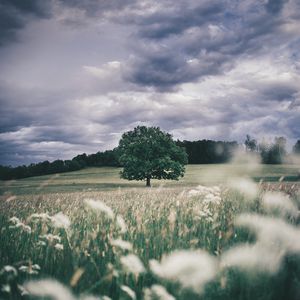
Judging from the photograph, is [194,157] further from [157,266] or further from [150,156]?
[157,266]

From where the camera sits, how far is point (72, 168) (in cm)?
9794

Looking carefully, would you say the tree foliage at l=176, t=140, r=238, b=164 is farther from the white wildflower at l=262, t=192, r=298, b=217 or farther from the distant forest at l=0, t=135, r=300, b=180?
the white wildflower at l=262, t=192, r=298, b=217

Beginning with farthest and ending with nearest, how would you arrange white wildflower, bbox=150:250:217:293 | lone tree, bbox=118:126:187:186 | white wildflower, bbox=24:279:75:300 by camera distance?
lone tree, bbox=118:126:187:186 < white wildflower, bbox=150:250:217:293 < white wildflower, bbox=24:279:75:300

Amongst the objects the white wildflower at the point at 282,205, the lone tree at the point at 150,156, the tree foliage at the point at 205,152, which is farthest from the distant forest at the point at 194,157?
the white wildflower at the point at 282,205

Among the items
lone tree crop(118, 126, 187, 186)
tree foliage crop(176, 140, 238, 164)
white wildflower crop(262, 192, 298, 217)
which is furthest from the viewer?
tree foliage crop(176, 140, 238, 164)

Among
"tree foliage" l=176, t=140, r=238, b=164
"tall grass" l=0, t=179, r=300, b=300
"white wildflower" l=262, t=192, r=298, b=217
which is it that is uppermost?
"tree foliage" l=176, t=140, r=238, b=164

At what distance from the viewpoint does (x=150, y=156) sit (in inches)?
1895

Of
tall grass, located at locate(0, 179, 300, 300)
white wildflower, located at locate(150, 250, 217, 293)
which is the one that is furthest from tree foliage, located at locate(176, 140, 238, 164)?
white wildflower, located at locate(150, 250, 217, 293)

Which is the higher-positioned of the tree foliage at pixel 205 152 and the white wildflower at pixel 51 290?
the tree foliage at pixel 205 152

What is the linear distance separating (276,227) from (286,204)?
4.63 feet

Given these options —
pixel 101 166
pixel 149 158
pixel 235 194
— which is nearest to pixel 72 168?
pixel 101 166

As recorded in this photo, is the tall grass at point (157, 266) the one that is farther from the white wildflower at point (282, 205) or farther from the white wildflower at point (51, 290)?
the white wildflower at point (282, 205)

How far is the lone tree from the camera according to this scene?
47.0m

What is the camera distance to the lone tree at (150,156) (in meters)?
47.0
